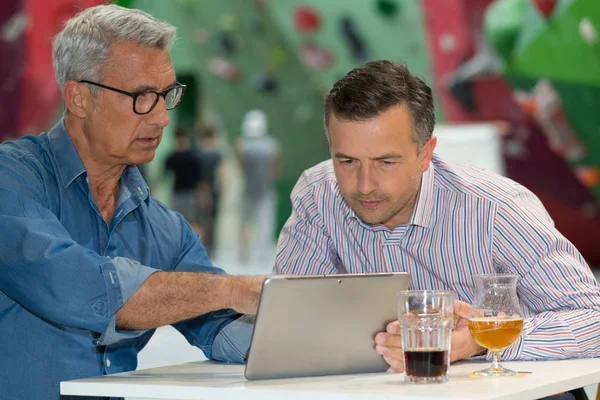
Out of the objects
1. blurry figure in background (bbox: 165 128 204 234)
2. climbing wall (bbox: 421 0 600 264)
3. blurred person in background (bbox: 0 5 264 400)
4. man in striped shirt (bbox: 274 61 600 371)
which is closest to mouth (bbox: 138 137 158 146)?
blurred person in background (bbox: 0 5 264 400)

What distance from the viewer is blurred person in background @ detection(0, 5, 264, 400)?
1926 mm

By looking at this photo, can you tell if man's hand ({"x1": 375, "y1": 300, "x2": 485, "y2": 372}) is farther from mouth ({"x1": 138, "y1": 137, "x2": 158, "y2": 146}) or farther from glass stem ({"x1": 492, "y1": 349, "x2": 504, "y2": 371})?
mouth ({"x1": 138, "y1": 137, "x2": 158, "y2": 146})

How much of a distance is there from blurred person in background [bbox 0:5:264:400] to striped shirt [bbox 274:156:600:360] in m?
0.31

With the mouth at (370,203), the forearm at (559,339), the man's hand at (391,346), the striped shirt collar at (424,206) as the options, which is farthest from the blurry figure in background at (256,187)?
the man's hand at (391,346)

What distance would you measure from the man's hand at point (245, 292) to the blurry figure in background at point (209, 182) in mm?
7884

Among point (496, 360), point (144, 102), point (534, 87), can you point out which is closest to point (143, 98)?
point (144, 102)

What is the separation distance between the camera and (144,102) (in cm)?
234

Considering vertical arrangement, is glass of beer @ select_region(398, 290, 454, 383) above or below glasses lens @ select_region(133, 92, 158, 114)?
below

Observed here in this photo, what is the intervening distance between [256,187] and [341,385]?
28.6 ft

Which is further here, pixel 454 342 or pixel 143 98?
pixel 143 98

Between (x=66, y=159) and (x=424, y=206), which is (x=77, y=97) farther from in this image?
(x=424, y=206)

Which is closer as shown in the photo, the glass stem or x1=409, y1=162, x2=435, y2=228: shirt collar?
the glass stem

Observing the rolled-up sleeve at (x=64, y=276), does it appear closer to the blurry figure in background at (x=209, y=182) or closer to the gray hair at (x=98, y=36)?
the gray hair at (x=98, y=36)

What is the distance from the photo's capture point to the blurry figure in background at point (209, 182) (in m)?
9.89
